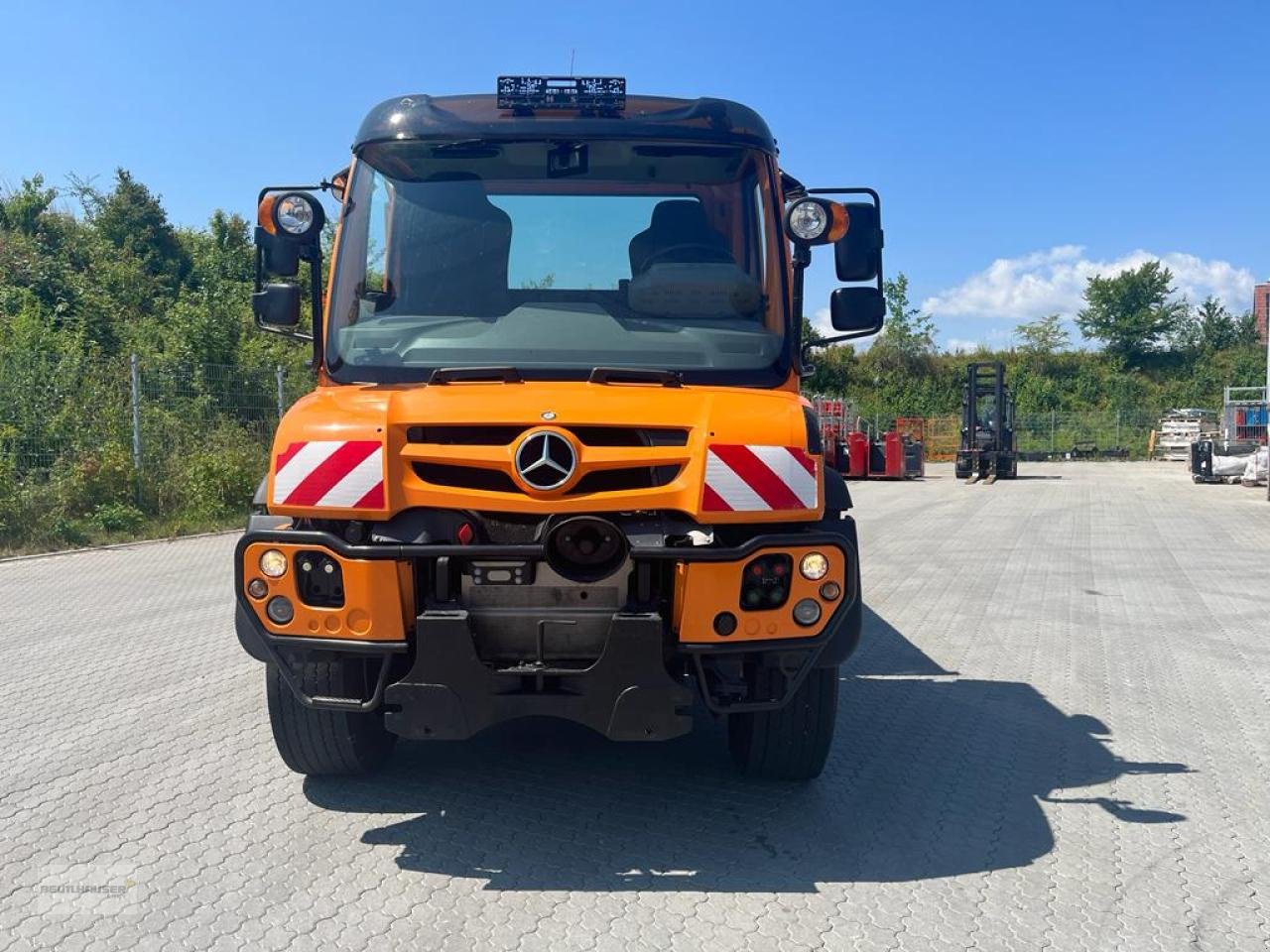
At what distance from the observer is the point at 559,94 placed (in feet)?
16.3

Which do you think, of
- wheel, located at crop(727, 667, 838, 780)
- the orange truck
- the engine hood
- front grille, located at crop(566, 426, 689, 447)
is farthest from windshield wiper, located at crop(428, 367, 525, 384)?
wheel, located at crop(727, 667, 838, 780)

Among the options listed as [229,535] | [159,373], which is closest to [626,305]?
[229,535]

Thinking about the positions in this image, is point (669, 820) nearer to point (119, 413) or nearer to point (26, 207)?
point (119, 413)

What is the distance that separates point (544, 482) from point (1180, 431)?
159 ft

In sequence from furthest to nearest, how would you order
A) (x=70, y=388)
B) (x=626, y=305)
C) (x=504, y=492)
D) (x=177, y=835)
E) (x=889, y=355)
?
(x=889, y=355), (x=70, y=388), (x=626, y=305), (x=177, y=835), (x=504, y=492)

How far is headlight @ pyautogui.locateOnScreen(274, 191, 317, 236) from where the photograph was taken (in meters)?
5.11

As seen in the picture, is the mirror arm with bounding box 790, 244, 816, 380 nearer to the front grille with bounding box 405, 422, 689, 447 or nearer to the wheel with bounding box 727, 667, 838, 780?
the front grille with bounding box 405, 422, 689, 447

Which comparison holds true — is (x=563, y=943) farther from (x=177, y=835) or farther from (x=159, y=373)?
(x=159, y=373)

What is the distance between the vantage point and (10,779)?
16.0 ft

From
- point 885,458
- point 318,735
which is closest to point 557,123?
point 318,735

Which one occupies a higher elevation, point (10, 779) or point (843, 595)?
point (843, 595)

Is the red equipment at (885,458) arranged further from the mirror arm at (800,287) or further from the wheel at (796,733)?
the wheel at (796,733)

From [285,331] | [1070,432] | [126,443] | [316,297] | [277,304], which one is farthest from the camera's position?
[1070,432]

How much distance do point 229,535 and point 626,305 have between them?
11811 mm
